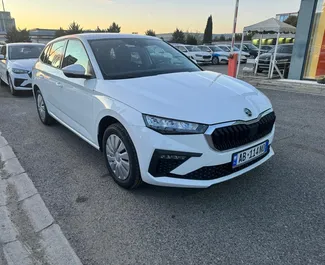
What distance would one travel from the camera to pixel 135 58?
3.52 m

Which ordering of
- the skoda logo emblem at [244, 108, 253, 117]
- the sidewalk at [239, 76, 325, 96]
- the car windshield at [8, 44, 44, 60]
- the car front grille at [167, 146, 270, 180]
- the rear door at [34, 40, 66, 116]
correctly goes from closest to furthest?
1. the car front grille at [167, 146, 270, 180]
2. the skoda logo emblem at [244, 108, 253, 117]
3. the rear door at [34, 40, 66, 116]
4. the sidewalk at [239, 76, 325, 96]
5. the car windshield at [8, 44, 44, 60]

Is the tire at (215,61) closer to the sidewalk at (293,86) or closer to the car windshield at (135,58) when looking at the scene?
the sidewalk at (293,86)

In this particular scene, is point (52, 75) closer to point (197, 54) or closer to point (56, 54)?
point (56, 54)

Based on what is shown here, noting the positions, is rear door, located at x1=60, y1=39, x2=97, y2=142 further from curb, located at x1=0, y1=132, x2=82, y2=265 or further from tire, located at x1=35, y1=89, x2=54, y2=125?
tire, located at x1=35, y1=89, x2=54, y2=125

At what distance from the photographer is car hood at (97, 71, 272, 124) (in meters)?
2.42

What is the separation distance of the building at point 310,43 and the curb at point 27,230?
9.66 m

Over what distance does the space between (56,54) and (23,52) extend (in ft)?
18.2

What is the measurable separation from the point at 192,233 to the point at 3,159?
2959mm

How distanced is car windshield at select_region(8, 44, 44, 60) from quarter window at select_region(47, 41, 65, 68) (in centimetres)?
→ 487

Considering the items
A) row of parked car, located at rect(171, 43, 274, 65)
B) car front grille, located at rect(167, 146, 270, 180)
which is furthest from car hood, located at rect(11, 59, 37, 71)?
row of parked car, located at rect(171, 43, 274, 65)

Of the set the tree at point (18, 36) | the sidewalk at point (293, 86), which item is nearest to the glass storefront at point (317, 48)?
the sidewalk at point (293, 86)

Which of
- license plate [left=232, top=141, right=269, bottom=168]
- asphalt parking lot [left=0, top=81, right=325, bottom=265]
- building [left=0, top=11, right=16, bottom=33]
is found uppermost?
building [left=0, top=11, right=16, bottom=33]

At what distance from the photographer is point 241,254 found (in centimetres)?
210

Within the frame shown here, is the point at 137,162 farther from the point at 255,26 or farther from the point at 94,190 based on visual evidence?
the point at 255,26
